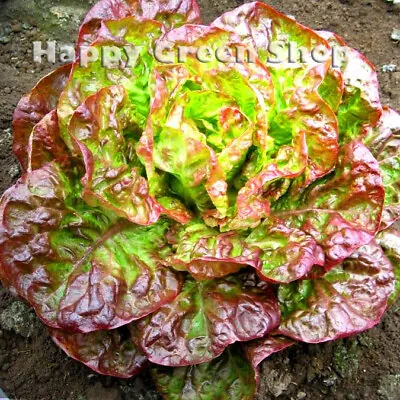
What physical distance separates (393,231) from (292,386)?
88 centimetres

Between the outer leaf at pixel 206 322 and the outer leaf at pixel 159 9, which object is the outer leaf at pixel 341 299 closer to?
the outer leaf at pixel 206 322

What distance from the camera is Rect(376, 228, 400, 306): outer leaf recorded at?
9.57 feet

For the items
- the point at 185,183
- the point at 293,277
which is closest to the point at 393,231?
the point at 293,277

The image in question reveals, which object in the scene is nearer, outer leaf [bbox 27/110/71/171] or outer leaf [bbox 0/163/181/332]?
outer leaf [bbox 0/163/181/332]

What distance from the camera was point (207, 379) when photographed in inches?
112

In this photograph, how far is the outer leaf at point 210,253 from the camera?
2.45m

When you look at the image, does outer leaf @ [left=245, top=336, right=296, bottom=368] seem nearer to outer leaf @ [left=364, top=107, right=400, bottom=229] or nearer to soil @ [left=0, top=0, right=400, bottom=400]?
soil @ [left=0, top=0, right=400, bottom=400]

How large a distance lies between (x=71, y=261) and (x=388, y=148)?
147 centimetres

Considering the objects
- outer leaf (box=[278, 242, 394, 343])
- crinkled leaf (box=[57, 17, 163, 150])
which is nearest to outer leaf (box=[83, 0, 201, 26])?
crinkled leaf (box=[57, 17, 163, 150])

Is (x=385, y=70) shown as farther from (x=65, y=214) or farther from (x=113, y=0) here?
(x=65, y=214)

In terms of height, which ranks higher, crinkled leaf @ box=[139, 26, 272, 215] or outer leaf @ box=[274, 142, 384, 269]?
crinkled leaf @ box=[139, 26, 272, 215]

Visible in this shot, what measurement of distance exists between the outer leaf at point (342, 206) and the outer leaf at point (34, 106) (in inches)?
44.3

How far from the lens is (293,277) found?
2430 millimetres

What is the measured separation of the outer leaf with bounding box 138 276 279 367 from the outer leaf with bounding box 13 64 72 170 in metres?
0.95
